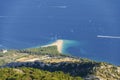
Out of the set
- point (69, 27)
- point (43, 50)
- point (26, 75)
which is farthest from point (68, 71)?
point (69, 27)

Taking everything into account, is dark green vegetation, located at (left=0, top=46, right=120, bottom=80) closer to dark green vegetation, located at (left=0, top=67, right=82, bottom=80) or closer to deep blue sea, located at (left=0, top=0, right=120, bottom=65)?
dark green vegetation, located at (left=0, top=67, right=82, bottom=80)

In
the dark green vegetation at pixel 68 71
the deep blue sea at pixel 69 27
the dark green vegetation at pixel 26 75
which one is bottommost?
the dark green vegetation at pixel 26 75

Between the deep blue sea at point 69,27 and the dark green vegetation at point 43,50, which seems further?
Answer: the deep blue sea at point 69,27

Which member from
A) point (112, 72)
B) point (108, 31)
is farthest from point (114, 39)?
point (112, 72)

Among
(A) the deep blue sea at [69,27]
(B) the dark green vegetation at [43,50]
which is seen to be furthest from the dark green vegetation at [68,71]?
Answer: (A) the deep blue sea at [69,27]

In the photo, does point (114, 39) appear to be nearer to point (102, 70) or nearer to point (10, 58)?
point (10, 58)

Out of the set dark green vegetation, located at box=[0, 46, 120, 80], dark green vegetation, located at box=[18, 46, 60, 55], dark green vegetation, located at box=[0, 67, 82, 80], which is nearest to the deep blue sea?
dark green vegetation, located at box=[18, 46, 60, 55]

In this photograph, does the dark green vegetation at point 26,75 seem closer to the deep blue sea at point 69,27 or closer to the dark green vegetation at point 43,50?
the dark green vegetation at point 43,50

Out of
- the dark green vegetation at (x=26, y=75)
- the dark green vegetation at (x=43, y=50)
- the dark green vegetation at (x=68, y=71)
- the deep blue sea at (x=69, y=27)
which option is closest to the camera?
the dark green vegetation at (x=26, y=75)

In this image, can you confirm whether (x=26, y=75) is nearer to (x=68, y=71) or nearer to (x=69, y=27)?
(x=68, y=71)
